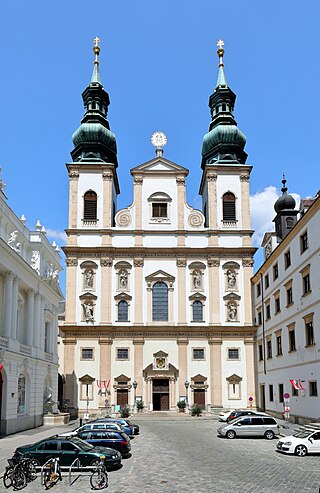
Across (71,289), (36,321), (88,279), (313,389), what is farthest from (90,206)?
(313,389)

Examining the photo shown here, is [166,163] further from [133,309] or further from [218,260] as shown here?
[133,309]

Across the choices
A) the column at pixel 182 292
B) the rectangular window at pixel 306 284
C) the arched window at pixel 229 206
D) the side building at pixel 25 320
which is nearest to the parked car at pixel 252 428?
the rectangular window at pixel 306 284

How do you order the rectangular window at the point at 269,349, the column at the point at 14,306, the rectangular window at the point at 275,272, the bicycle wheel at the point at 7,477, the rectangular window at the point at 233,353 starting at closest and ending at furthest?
the bicycle wheel at the point at 7,477 < the column at the point at 14,306 < the rectangular window at the point at 275,272 < the rectangular window at the point at 269,349 < the rectangular window at the point at 233,353

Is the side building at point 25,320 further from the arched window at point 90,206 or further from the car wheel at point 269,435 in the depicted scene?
the car wheel at point 269,435

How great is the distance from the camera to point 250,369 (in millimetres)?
58844

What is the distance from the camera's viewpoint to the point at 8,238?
38688 mm

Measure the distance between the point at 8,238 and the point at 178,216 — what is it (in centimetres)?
2708

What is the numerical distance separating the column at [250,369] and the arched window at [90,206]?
21253 millimetres

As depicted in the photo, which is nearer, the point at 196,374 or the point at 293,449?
the point at 293,449

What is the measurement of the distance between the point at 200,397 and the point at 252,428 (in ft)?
81.3

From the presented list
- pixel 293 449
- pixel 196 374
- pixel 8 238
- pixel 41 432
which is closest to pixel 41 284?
pixel 8 238

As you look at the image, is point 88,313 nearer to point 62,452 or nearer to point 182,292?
point 182,292

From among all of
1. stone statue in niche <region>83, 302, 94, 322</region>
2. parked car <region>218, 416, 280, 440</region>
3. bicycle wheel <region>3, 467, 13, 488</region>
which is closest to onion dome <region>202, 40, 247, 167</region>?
stone statue in niche <region>83, 302, 94, 322</region>

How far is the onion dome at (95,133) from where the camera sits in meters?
65.5
